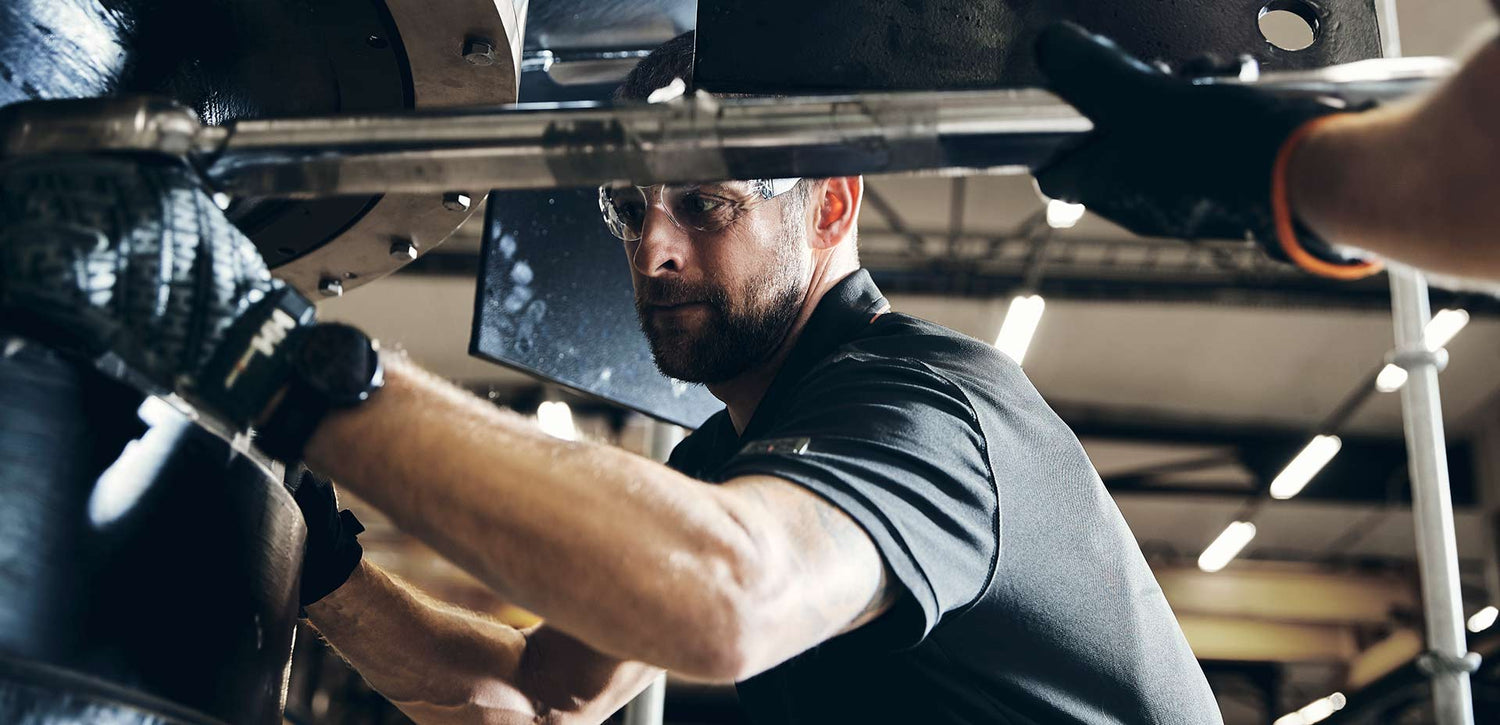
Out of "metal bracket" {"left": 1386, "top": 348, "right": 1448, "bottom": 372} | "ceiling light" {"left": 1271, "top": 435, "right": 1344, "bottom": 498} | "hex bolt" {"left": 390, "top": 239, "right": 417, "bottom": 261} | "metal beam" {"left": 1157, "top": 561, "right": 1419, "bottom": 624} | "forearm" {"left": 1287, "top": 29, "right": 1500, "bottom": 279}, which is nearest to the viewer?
"forearm" {"left": 1287, "top": 29, "right": 1500, "bottom": 279}

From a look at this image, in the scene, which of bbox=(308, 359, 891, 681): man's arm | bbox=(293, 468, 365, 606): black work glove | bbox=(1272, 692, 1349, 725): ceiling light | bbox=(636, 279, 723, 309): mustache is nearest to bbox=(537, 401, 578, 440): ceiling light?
bbox=(636, 279, 723, 309): mustache

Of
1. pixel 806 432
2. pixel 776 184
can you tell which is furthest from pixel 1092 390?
pixel 806 432

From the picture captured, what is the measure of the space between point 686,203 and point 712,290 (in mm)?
121

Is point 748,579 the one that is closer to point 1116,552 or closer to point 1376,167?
point 1376,167

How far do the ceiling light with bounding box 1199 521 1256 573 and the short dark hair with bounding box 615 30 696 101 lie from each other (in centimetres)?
863

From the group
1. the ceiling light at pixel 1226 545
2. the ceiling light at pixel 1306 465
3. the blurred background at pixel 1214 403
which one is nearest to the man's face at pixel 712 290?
the blurred background at pixel 1214 403

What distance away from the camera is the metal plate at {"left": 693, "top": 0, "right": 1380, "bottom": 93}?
4.21ft

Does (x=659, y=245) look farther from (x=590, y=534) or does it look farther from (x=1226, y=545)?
(x=1226, y=545)

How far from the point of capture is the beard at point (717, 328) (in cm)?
172

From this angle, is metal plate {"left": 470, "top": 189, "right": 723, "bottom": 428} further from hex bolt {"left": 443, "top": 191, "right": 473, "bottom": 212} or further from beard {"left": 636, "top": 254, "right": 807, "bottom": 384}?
hex bolt {"left": 443, "top": 191, "right": 473, "bottom": 212}

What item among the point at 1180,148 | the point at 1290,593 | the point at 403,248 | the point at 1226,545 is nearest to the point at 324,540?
the point at 403,248

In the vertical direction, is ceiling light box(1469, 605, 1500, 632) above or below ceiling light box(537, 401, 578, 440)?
below

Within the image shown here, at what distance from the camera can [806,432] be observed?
116 cm

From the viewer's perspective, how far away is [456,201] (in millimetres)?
1358
